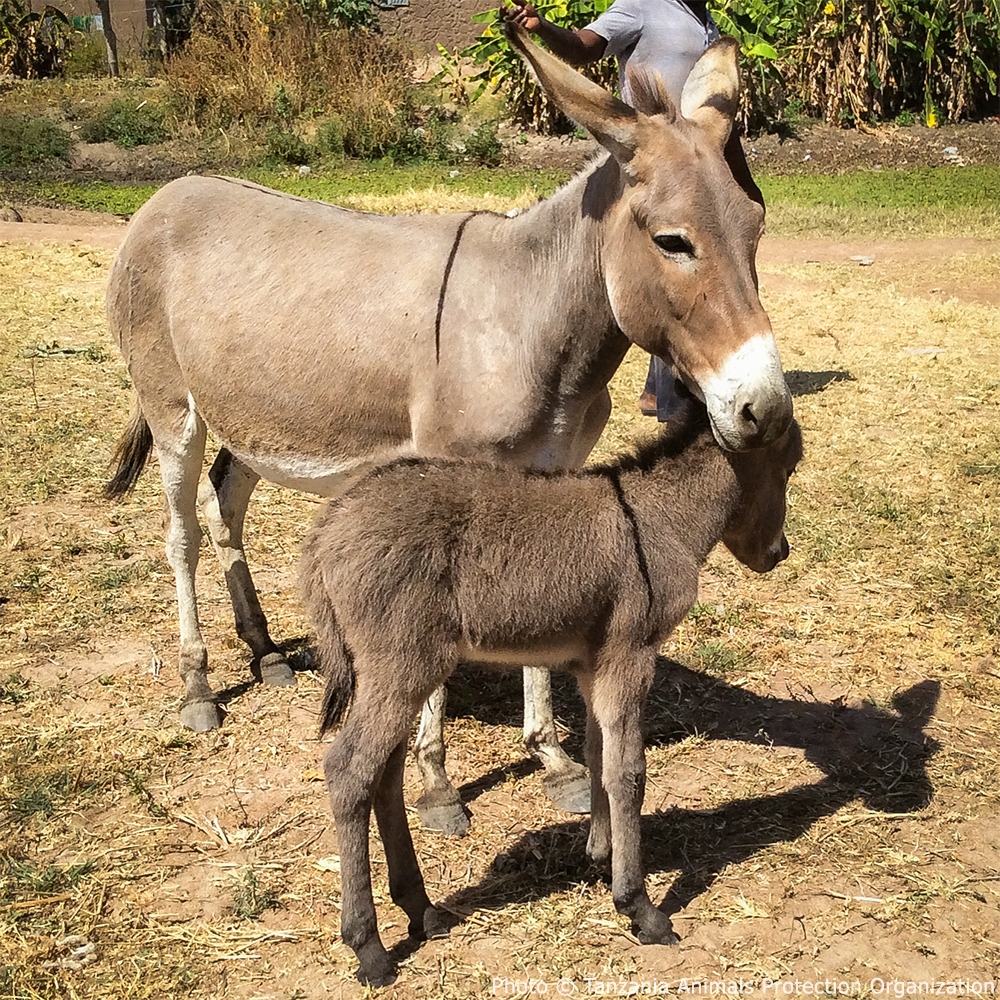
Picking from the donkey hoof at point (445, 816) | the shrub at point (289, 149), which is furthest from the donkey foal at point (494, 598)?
the shrub at point (289, 149)

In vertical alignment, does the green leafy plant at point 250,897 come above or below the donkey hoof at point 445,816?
above

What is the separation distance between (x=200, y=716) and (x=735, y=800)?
6.75 feet

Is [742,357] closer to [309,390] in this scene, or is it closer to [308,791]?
[309,390]

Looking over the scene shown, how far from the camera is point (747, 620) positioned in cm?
498

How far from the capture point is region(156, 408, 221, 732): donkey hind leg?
4.32m

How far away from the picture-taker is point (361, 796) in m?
2.87

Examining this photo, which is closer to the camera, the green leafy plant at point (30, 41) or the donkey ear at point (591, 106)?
the donkey ear at point (591, 106)

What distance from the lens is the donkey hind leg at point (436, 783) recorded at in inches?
145

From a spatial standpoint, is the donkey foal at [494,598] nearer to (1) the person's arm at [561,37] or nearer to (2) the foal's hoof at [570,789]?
(2) the foal's hoof at [570,789]

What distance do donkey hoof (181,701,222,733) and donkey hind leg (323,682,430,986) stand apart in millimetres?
1474

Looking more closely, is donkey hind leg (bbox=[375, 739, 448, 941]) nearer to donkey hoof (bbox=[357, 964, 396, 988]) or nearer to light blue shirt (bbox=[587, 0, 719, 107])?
donkey hoof (bbox=[357, 964, 396, 988])

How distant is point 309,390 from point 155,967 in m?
1.84

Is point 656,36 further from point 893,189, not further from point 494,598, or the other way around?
point 893,189

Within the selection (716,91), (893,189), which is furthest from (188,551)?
Answer: (893,189)
